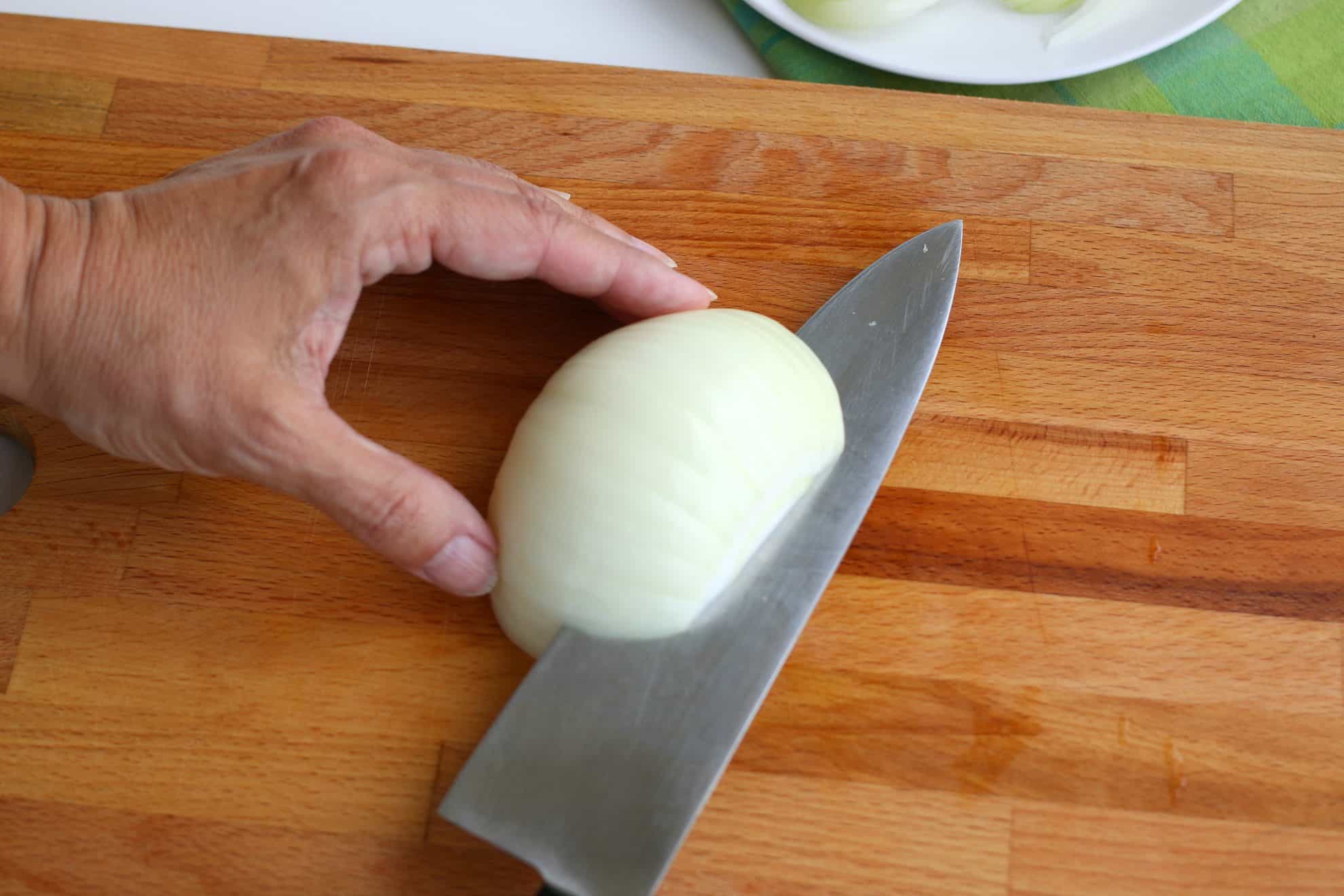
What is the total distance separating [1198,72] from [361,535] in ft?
4.35

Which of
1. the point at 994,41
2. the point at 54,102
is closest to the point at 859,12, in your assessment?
the point at 994,41

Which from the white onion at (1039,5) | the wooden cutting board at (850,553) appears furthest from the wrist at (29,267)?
the white onion at (1039,5)

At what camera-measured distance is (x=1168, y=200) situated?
138cm

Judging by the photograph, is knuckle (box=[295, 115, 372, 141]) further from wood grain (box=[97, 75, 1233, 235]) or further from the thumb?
the thumb

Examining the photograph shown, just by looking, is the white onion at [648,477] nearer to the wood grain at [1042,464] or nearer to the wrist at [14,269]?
the wood grain at [1042,464]

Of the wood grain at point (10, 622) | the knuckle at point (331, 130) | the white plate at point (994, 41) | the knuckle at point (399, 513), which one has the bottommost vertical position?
the wood grain at point (10, 622)

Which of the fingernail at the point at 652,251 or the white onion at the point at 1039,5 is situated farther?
the white onion at the point at 1039,5

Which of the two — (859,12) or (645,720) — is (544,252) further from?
(859,12)

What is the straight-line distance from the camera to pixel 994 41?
5.11ft

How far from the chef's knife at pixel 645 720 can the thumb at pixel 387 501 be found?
134mm

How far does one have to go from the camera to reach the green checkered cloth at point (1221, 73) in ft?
5.20

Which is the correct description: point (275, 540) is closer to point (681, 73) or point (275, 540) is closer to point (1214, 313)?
point (681, 73)

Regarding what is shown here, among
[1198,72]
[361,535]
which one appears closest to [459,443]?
[361,535]

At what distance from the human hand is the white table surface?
64cm
